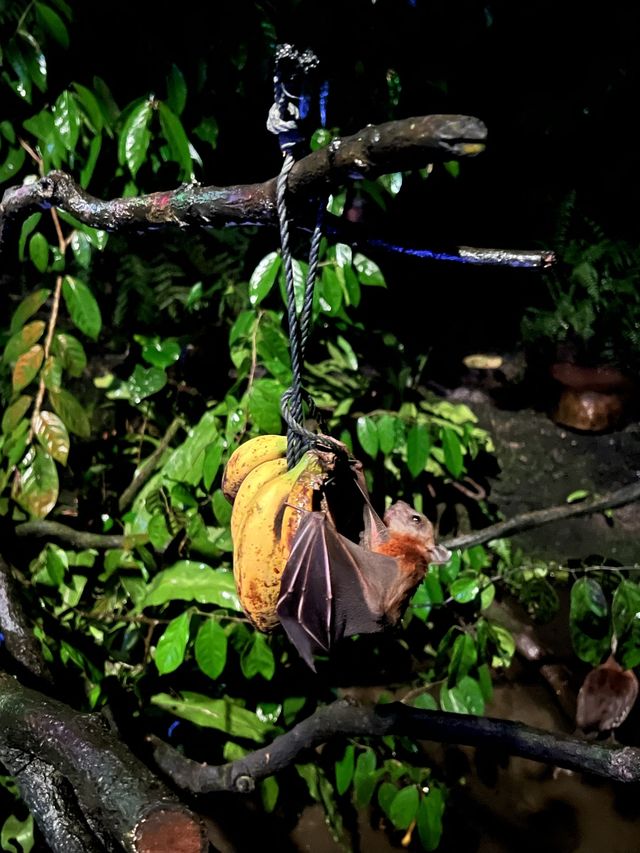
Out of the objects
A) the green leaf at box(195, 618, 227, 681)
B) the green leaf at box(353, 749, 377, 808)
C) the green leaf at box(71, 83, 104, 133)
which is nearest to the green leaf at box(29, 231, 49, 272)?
the green leaf at box(71, 83, 104, 133)

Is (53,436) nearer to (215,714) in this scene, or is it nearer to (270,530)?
(215,714)

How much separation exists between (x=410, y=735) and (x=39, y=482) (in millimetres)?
1313

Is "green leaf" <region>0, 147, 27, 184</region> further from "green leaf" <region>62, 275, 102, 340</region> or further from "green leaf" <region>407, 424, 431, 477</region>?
"green leaf" <region>407, 424, 431, 477</region>

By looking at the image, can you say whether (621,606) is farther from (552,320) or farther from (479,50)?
(479,50)

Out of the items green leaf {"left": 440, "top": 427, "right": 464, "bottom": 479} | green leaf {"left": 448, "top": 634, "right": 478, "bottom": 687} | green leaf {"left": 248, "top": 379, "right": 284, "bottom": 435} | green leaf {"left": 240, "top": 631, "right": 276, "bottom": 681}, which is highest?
green leaf {"left": 248, "top": 379, "right": 284, "bottom": 435}

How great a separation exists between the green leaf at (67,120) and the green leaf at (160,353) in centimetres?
68

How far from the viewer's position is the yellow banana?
971mm

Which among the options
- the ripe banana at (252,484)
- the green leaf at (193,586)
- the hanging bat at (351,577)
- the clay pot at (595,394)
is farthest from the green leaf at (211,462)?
Answer: the clay pot at (595,394)

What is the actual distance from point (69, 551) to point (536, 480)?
2.17m

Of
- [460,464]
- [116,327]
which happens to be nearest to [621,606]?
[460,464]

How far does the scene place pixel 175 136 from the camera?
6.53 ft

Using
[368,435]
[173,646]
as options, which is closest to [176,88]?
[368,435]

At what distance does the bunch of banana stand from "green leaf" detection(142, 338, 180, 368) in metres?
1.47

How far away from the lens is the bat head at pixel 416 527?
946 millimetres
